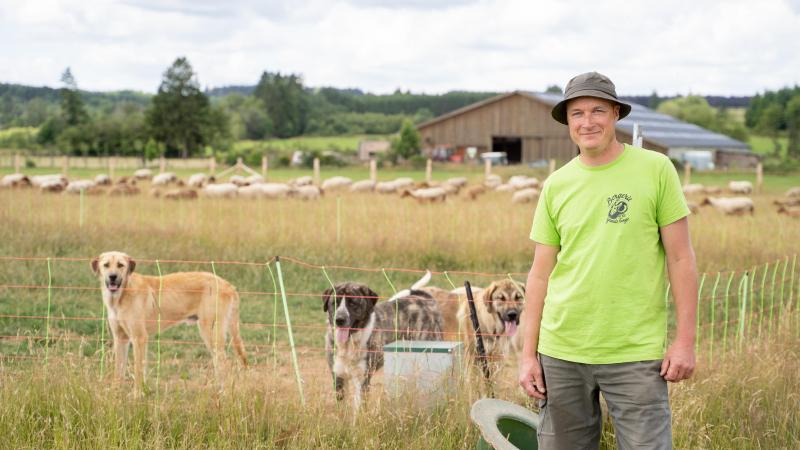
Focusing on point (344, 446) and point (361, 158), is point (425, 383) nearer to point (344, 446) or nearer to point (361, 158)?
point (344, 446)

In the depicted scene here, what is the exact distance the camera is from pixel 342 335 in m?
7.07

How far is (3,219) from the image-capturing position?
51.9 feet

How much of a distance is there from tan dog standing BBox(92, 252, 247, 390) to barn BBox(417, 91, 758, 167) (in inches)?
1794

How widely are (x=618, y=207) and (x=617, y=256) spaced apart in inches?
8.1

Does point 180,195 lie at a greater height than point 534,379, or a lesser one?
lesser

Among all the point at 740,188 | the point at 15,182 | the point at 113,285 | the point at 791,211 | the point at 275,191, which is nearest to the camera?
the point at 113,285

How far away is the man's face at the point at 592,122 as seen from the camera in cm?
370

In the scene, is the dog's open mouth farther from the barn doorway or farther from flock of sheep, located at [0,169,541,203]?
the barn doorway

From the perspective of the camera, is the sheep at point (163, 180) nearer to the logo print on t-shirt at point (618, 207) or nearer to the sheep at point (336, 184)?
the sheep at point (336, 184)

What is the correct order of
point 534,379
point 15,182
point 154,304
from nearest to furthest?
point 534,379 → point 154,304 → point 15,182

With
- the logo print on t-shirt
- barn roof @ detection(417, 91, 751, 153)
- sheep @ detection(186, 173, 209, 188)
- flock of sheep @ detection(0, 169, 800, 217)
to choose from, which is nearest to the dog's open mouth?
the logo print on t-shirt

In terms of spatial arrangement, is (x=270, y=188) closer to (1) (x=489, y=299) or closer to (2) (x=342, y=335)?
(1) (x=489, y=299)

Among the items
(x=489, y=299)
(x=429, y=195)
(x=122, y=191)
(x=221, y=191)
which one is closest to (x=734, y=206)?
(x=429, y=195)

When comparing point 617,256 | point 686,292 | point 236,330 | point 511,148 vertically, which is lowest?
point 236,330
